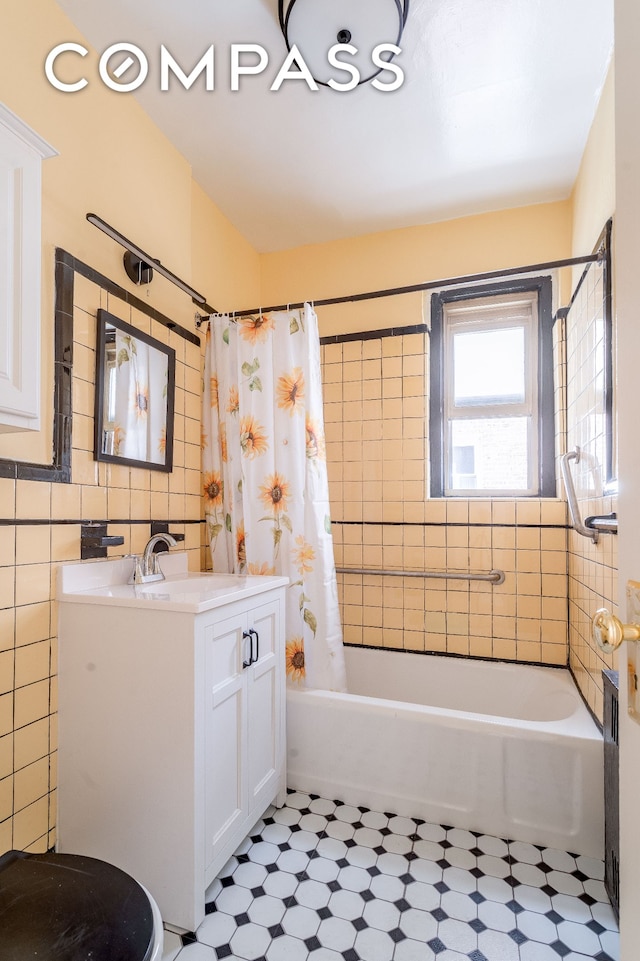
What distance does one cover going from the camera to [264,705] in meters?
1.73

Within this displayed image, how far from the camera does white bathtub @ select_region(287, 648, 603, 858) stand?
1.61 metres

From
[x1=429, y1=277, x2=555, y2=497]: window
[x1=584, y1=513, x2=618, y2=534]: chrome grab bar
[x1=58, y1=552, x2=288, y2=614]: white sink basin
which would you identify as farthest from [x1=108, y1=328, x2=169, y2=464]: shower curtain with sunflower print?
[x1=584, y1=513, x2=618, y2=534]: chrome grab bar

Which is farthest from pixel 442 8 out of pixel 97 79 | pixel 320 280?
pixel 320 280

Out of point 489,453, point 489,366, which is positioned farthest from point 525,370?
point 489,453

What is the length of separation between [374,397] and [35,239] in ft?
5.89

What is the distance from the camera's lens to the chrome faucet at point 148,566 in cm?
177

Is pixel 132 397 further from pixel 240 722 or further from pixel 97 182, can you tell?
pixel 240 722

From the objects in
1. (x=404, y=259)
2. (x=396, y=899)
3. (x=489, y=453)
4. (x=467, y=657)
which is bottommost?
(x=396, y=899)

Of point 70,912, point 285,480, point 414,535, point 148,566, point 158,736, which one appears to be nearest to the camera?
point 70,912

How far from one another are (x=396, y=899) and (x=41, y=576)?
4.55ft

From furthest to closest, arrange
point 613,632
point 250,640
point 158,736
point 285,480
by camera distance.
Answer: point 285,480 → point 250,640 → point 158,736 → point 613,632

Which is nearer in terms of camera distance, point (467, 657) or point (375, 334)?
point (467, 657)

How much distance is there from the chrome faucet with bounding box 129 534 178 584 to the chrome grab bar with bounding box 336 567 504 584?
1.09m

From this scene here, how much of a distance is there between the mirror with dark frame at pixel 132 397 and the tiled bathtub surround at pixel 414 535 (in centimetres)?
100
